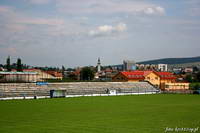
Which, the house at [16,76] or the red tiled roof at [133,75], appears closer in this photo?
the house at [16,76]

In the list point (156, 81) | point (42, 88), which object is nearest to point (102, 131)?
point (42, 88)

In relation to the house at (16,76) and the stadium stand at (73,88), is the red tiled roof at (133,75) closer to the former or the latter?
the stadium stand at (73,88)

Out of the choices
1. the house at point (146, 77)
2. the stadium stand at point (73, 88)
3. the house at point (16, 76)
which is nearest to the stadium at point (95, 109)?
the stadium stand at point (73, 88)

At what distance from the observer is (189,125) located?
21.1 metres

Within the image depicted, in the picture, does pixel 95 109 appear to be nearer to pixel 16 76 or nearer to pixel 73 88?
pixel 73 88

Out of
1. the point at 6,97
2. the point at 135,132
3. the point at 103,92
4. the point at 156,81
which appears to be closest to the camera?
the point at 135,132

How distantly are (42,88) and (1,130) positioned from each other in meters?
45.7

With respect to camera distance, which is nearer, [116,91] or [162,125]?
[162,125]

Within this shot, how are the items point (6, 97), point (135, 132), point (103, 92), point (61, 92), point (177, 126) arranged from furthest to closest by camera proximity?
point (103, 92)
point (61, 92)
point (6, 97)
point (177, 126)
point (135, 132)

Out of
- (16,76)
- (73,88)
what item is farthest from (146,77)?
(73,88)

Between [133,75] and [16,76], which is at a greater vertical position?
[133,75]

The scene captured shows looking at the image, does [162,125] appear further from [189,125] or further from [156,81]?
[156,81]

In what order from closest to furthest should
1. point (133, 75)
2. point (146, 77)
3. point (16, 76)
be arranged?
point (16, 76)
point (146, 77)
point (133, 75)

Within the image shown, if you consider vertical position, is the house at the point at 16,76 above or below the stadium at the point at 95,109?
above
